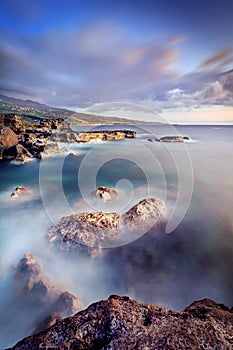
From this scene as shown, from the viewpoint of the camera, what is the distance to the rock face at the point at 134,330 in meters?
3.16

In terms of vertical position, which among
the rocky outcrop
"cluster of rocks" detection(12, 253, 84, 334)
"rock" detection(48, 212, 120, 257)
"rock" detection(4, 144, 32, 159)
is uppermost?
the rocky outcrop

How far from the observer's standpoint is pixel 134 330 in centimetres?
338

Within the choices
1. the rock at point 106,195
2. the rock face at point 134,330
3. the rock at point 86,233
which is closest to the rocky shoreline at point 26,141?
the rock at point 106,195

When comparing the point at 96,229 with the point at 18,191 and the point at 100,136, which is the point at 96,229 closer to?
the point at 18,191

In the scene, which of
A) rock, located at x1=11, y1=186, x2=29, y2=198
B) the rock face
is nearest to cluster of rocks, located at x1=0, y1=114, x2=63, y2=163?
rock, located at x1=11, y1=186, x2=29, y2=198

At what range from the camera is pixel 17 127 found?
127ft

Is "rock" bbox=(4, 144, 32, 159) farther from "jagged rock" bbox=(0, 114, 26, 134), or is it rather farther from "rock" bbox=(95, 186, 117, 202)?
"rock" bbox=(95, 186, 117, 202)

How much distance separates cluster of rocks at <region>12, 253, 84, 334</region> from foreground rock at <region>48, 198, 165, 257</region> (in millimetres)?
1587

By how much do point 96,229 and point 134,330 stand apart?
19.8 ft

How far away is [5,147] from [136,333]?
3110cm

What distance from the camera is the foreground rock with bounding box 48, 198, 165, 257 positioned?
28.9 ft

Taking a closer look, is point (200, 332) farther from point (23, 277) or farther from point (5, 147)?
point (5, 147)

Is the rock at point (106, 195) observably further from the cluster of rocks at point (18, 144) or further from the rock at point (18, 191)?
the cluster of rocks at point (18, 144)

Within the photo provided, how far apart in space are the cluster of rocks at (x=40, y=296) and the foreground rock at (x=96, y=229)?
1.59 metres
